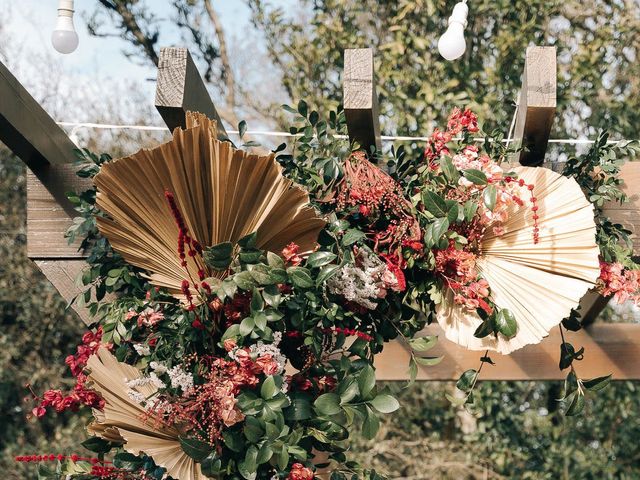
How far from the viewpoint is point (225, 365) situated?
5.00 ft

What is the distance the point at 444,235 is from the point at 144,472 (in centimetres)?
76

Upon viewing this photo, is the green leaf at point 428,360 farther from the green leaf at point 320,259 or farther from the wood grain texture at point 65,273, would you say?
the wood grain texture at point 65,273

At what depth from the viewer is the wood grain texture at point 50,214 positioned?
2043mm

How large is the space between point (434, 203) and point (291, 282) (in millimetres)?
318

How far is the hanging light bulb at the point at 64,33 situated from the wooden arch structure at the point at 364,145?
130 millimetres

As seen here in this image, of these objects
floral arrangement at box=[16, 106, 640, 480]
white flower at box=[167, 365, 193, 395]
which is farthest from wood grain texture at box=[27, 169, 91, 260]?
white flower at box=[167, 365, 193, 395]

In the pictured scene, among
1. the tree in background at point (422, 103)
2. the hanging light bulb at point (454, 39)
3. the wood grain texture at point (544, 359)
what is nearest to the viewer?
the hanging light bulb at point (454, 39)

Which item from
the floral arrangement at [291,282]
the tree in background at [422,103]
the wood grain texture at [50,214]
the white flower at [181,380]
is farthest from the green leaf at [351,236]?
the tree in background at [422,103]

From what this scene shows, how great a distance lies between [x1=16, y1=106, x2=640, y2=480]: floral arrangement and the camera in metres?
1.49

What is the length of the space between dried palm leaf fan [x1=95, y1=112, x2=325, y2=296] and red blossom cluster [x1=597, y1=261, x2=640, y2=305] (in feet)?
2.17

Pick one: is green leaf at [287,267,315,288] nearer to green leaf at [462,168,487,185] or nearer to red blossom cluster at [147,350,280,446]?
red blossom cluster at [147,350,280,446]

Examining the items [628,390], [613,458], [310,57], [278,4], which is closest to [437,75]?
[310,57]

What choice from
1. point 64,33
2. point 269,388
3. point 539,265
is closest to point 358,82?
point 539,265

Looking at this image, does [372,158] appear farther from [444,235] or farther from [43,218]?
[43,218]
